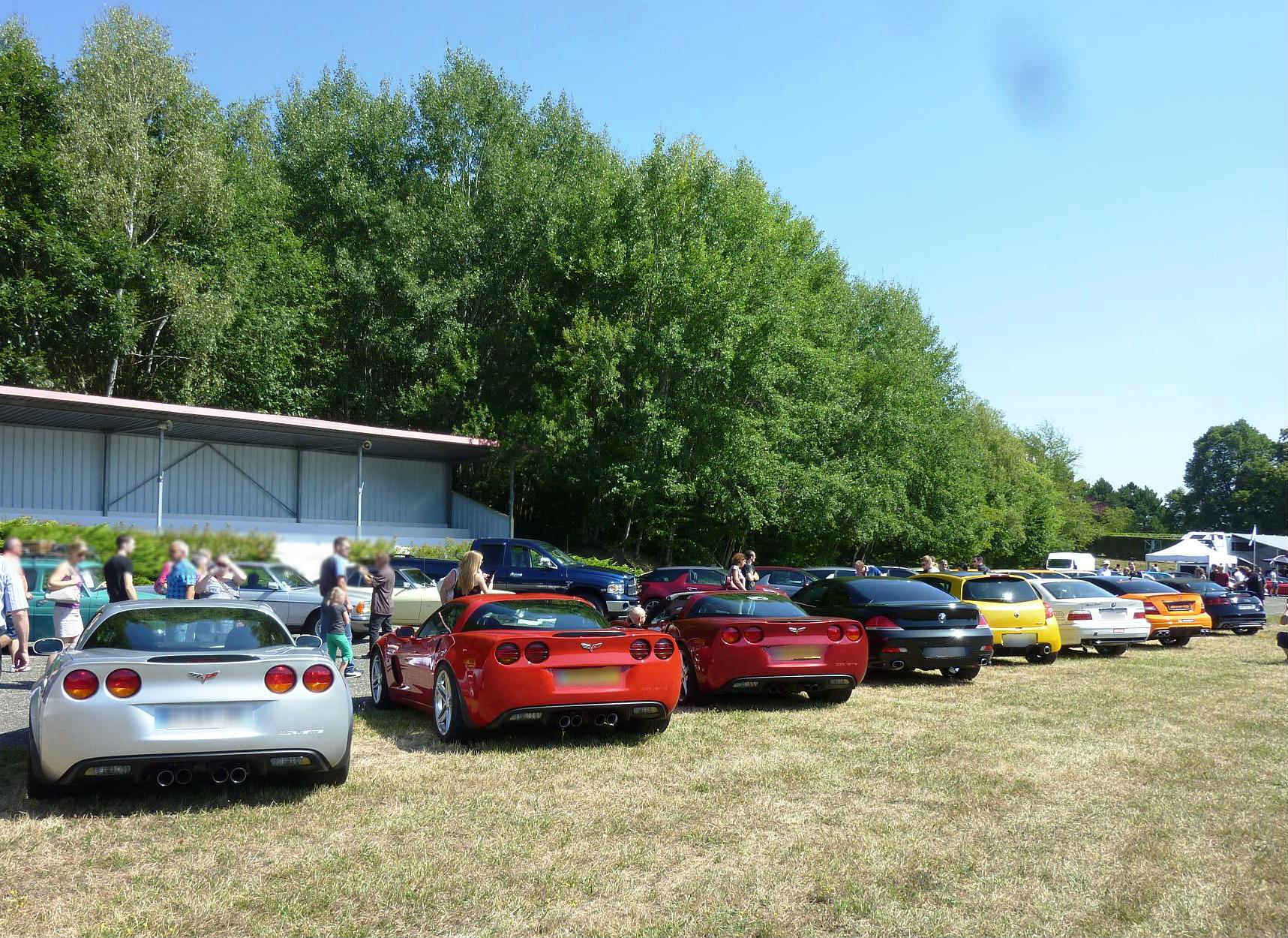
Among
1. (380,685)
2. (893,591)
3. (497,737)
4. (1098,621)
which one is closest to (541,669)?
(497,737)

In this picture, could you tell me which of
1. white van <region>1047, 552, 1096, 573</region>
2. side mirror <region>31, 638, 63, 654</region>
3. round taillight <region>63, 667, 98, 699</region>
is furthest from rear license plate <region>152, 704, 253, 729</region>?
white van <region>1047, 552, 1096, 573</region>

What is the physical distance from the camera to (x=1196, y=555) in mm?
60188

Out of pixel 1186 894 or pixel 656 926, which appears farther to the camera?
pixel 1186 894

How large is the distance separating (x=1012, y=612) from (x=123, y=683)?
12563 mm

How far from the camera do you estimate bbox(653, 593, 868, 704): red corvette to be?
10.0m

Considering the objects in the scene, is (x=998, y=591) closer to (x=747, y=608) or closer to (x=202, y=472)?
(x=747, y=608)

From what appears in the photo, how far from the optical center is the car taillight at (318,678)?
6309mm

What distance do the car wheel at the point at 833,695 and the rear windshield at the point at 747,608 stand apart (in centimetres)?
86

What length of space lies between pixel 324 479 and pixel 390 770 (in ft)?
17.1

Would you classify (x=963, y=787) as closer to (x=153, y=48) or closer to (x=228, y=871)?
(x=228, y=871)

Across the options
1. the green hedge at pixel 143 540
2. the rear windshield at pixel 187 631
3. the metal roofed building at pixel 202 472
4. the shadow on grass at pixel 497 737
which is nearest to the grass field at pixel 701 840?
the shadow on grass at pixel 497 737

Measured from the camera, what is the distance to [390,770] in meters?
7.25

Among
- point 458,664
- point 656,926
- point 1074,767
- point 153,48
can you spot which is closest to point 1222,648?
point 1074,767

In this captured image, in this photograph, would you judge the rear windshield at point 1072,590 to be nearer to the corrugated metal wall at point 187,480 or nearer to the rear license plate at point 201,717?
the corrugated metal wall at point 187,480
